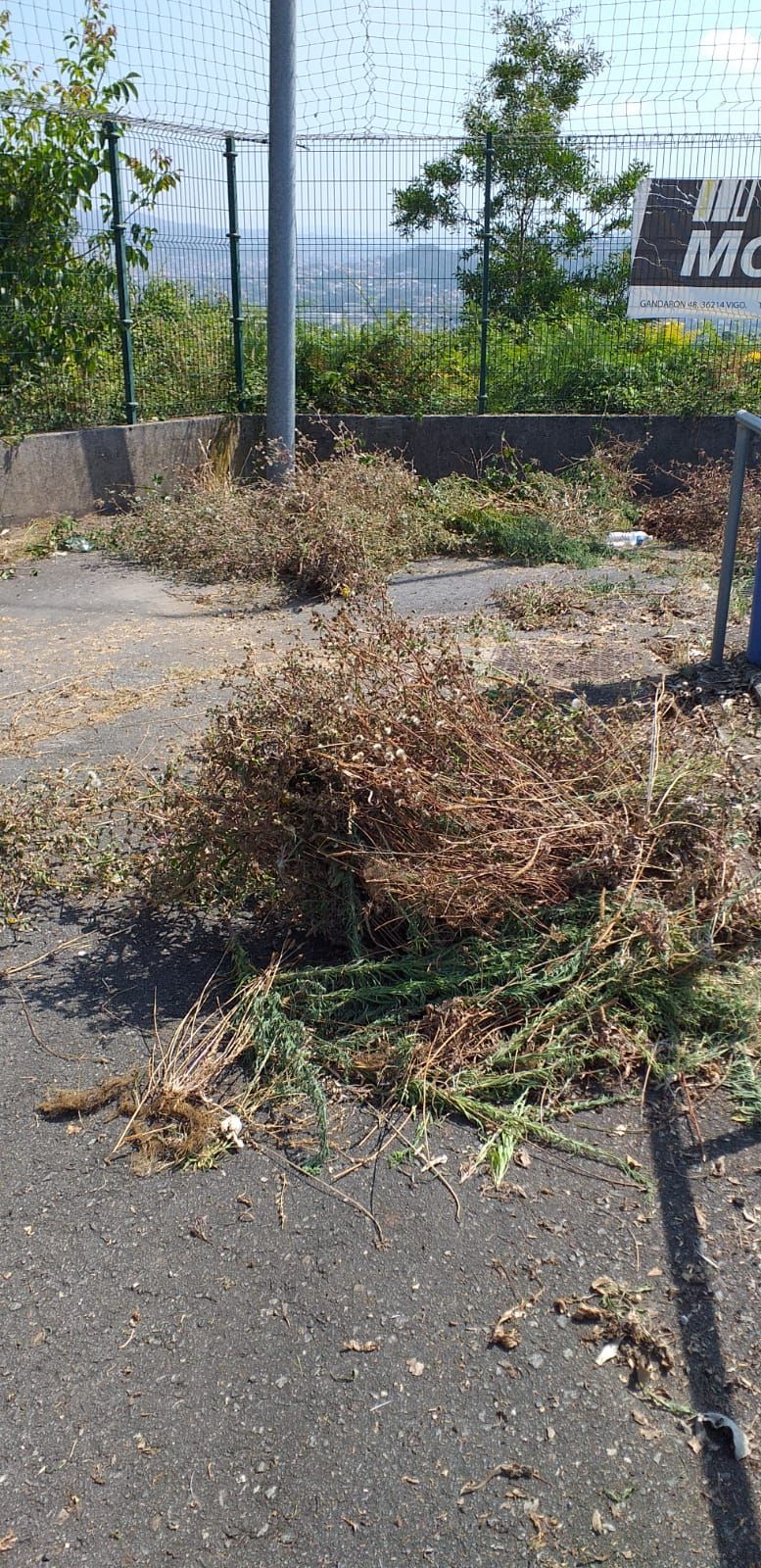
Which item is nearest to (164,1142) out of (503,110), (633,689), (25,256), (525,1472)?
(525,1472)

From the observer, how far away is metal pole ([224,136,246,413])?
37.4 ft

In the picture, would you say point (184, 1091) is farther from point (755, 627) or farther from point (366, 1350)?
point (755, 627)

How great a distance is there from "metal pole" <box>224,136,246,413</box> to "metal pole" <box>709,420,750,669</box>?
7212mm

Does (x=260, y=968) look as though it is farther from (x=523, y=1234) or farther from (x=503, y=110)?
(x=503, y=110)

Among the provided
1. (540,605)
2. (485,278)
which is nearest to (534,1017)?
(540,605)

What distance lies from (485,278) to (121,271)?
3488mm

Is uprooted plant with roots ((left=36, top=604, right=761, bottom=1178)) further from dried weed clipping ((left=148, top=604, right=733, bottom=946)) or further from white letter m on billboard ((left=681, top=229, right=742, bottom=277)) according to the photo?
white letter m on billboard ((left=681, top=229, right=742, bottom=277))

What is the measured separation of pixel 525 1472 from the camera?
2.12 metres

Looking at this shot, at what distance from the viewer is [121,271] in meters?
10.7

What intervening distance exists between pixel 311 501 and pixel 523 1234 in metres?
Result: 7.22

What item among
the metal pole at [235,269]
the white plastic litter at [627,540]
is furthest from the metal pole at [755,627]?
the metal pole at [235,269]

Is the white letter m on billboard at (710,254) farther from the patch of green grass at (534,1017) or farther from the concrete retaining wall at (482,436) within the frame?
the patch of green grass at (534,1017)

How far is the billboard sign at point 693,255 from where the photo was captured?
39.2ft

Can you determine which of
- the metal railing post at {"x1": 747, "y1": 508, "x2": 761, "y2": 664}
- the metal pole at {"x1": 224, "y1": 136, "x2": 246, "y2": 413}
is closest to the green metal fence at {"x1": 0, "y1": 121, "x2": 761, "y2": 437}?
the metal pole at {"x1": 224, "y1": 136, "x2": 246, "y2": 413}
